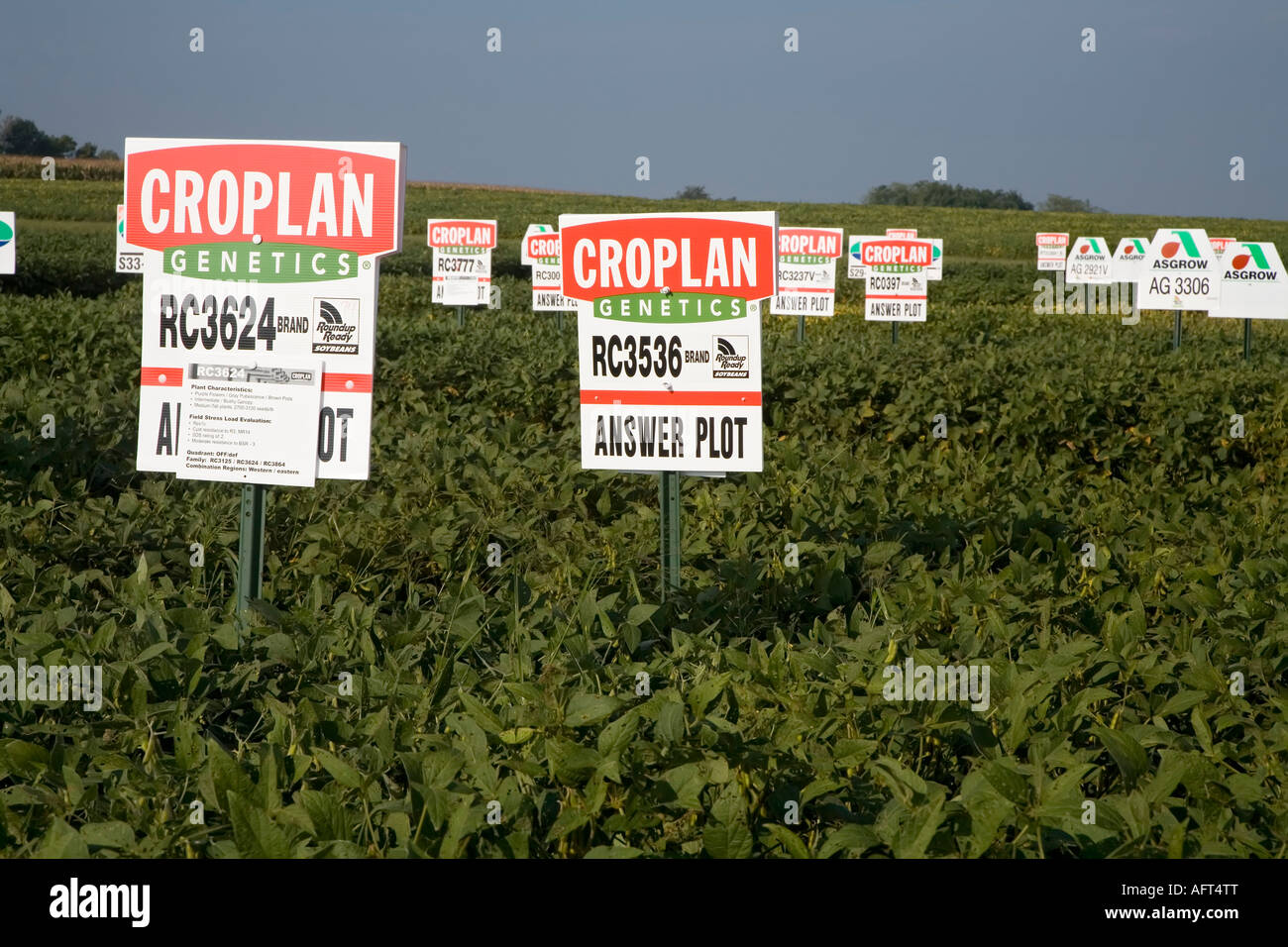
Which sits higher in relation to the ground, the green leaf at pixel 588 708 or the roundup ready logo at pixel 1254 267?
the roundup ready logo at pixel 1254 267

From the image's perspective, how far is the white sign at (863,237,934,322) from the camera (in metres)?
18.3

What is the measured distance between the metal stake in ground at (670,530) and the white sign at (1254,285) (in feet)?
39.2

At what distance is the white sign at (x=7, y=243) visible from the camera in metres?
13.3

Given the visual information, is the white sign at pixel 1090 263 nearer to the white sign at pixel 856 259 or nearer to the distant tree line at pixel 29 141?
the white sign at pixel 856 259

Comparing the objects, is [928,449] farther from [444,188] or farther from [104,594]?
[444,188]

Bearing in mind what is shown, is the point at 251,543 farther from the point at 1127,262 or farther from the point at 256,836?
the point at 1127,262

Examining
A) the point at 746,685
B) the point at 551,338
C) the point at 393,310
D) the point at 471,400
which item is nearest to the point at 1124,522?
the point at 746,685

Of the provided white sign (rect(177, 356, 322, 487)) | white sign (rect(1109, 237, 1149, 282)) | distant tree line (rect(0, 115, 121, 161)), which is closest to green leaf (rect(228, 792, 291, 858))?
white sign (rect(177, 356, 322, 487))

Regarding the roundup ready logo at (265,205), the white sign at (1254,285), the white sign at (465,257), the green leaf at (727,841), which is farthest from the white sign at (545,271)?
the green leaf at (727,841)

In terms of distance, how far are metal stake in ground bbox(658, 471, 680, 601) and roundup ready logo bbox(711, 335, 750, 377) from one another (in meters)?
0.46

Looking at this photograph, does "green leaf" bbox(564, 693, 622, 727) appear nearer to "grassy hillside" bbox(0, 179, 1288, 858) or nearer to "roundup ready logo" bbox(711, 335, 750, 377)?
"grassy hillside" bbox(0, 179, 1288, 858)

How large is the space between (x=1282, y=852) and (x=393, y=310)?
2181 centimetres
